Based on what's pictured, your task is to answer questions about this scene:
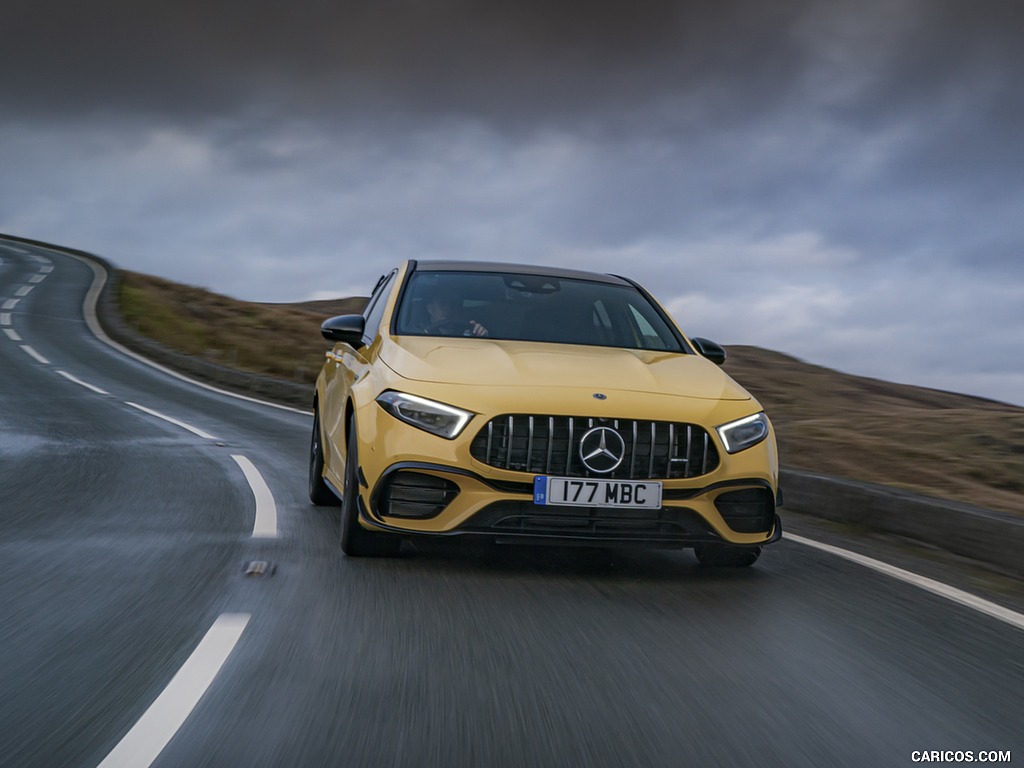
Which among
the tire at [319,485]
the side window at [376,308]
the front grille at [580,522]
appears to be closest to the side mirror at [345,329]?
the side window at [376,308]

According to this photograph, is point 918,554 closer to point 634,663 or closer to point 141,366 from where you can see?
point 634,663

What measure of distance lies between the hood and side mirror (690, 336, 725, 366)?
13.8 inches

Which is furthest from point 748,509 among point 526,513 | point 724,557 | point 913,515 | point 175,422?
point 175,422

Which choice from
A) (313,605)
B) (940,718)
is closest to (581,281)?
(313,605)

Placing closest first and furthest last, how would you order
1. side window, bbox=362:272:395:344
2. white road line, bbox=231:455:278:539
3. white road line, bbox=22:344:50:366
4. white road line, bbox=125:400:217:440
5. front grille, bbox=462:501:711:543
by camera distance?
front grille, bbox=462:501:711:543 → white road line, bbox=231:455:278:539 → side window, bbox=362:272:395:344 → white road line, bbox=125:400:217:440 → white road line, bbox=22:344:50:366

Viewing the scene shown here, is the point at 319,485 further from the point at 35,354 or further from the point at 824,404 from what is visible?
the point at 824,404

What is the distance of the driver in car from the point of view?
252 inches

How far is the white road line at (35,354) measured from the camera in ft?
74.4

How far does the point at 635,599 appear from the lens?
506 cm

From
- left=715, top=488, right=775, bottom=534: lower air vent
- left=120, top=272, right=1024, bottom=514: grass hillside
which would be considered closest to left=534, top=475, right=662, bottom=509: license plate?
left=715, top=488, right=775, bottom=534: lower air vent

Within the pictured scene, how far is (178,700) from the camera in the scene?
3.43 meters

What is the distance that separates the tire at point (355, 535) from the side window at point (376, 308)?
41.6 inches

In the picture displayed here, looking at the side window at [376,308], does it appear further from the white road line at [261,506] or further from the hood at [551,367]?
the white road line at [261,506]

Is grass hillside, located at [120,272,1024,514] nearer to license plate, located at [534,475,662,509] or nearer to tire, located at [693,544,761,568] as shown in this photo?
tire, located at [693,544,761,568]
